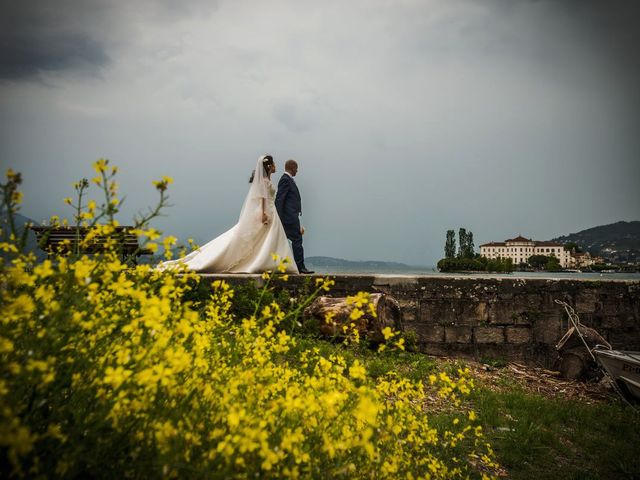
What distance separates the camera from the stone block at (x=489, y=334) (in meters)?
6.66

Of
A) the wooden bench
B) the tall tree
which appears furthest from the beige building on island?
the wooden bench

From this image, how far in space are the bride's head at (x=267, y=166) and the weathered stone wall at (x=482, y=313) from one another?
2.84 meters

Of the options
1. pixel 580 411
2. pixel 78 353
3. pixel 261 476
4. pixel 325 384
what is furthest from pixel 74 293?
pixel 580 411

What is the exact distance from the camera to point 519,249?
5012 inches

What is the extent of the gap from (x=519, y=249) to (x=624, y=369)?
445ft

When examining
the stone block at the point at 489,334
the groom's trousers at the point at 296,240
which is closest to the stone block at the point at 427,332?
the stone block at the point at 489,334

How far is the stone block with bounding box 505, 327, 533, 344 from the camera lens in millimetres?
6676

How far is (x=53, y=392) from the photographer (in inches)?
57.5

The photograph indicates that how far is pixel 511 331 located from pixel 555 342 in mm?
768

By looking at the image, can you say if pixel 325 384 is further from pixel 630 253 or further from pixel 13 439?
pixel 630 253

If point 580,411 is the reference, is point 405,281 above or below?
above

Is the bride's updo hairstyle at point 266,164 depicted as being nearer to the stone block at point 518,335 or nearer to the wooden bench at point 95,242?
the wooden bench at point 95,242

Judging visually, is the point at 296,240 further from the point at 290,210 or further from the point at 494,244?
the point at 494,244

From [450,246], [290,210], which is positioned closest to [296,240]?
[290,210]
